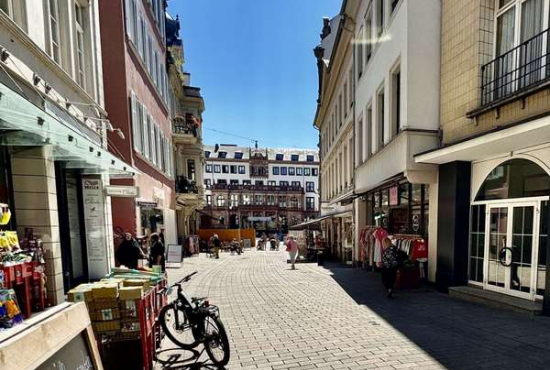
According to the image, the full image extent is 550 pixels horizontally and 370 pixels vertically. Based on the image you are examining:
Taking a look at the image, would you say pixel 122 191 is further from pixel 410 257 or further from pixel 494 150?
pixel 494 150

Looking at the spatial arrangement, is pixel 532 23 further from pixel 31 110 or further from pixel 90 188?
pixel 90 188

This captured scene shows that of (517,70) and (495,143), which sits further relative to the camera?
(517,70)

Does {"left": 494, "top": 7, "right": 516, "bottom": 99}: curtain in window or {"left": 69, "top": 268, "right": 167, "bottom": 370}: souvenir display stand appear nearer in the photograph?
{"left": 69, "top": 268, "right": 167, "bottom": 370}: souvenir display stand

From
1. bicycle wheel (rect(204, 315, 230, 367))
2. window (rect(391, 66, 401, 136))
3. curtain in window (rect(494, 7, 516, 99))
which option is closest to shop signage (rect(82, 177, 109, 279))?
bicycle wheel (rect(204, 315, 230, 367))

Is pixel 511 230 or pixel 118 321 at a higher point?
pixel 511 230

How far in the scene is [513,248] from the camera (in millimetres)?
5902

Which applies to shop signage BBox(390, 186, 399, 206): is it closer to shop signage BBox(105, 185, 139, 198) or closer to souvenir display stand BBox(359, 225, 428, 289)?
souvenir display stand BBox(359, 225, 428, 289)

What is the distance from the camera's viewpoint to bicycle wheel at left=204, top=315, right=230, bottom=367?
3.71 m

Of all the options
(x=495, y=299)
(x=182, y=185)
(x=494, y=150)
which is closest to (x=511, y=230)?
(x=495, y=299)

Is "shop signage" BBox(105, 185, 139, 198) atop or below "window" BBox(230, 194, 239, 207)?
below

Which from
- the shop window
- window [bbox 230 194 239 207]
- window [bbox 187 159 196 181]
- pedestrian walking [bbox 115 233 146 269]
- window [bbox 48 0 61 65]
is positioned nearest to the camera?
window [bbox 48 0 61 65]

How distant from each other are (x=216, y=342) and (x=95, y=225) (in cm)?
580

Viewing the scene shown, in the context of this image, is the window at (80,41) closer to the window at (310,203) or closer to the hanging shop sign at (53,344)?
the hanging shop sign at (53,344)

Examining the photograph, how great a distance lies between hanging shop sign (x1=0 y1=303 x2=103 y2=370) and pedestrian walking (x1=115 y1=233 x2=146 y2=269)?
22.2 ft
